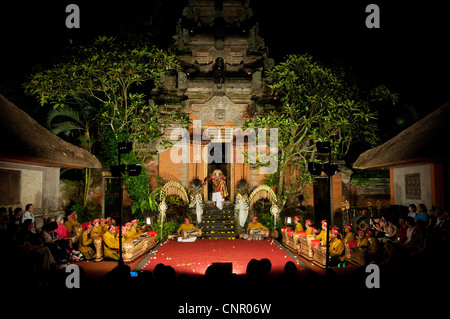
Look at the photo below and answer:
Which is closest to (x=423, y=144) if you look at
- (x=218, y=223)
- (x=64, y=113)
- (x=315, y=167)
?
(x=315, y=167)

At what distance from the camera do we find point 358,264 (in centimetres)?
759

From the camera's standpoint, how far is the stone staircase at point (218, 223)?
12.6 meters

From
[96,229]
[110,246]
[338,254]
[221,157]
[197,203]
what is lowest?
[338,254]

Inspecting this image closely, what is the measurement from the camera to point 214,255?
9.35 metres

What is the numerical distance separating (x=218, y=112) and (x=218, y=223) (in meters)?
6.26

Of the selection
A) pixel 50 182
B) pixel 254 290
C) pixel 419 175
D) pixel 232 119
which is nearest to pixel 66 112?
pixel 50 182

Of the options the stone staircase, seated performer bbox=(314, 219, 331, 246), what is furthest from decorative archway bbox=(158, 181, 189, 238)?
seated performer bbox=(314, 219, 331, 246)

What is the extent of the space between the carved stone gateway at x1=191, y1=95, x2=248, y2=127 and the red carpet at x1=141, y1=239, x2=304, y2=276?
22.6 ft

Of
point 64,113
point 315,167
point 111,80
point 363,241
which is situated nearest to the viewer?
point 363,241

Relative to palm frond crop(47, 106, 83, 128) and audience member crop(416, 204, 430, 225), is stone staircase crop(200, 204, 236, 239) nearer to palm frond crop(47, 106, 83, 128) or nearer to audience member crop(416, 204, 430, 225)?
audience member crop(416, 204, 430, 225)

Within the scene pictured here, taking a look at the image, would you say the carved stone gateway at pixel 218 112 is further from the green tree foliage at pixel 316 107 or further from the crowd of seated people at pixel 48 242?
the crowd of seated people at pixel 48 242

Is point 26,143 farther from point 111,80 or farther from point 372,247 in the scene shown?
point 372,247
